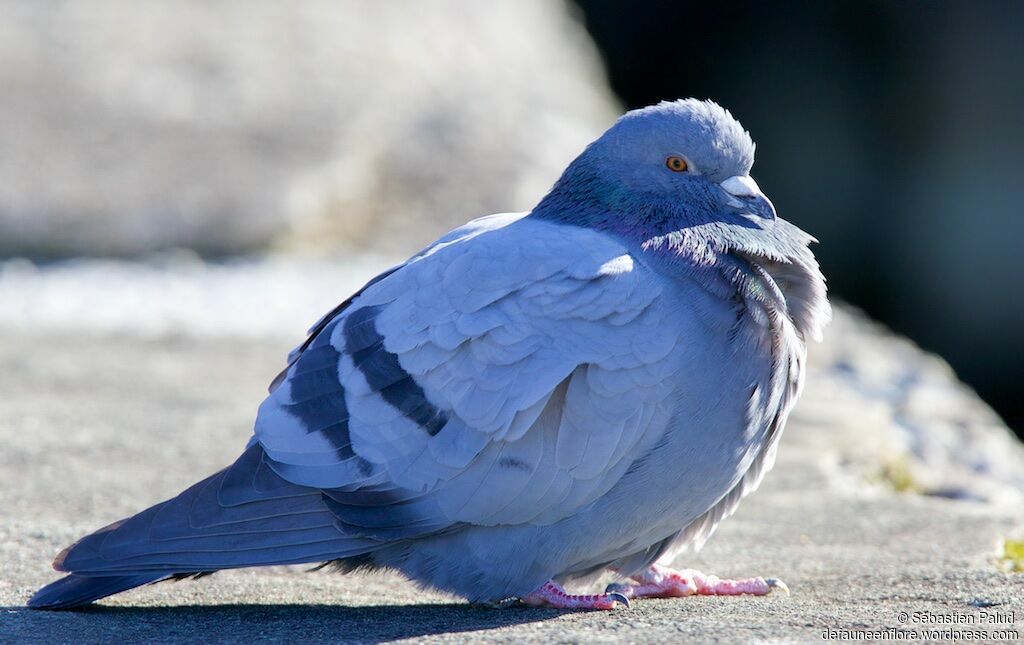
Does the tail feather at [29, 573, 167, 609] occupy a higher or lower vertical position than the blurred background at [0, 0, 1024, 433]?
lower

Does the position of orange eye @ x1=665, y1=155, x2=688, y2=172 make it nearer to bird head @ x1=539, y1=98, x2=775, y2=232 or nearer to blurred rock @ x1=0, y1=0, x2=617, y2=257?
bird head @ x1=539, y1=98, x2=775, y2=232

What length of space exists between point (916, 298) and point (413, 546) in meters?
12.2

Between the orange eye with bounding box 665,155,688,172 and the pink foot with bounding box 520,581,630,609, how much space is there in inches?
55.3

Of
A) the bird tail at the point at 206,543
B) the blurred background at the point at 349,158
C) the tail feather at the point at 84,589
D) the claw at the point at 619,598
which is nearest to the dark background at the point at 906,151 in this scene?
the blurred background at the point at 349,158

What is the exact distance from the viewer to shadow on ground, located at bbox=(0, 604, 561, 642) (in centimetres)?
361

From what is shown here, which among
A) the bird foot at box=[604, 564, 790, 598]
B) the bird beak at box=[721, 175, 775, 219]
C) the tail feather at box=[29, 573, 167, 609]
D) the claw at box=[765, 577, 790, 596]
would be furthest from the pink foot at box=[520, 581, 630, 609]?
the bird beak at box=[721, 175, 775, 219]

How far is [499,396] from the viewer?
12.2 ft

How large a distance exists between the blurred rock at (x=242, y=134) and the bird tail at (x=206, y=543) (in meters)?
6.65

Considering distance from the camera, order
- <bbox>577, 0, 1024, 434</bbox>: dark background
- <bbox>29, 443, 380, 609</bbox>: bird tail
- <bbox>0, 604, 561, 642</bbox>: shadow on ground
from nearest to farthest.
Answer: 1. <bbox>0, 604, 561, 642</bbox>: shadow on ground
2. <bbox>29, 443, 380, 609</bbox>: bird tail
3. <bbox>577, 0, 1024, 434</bbox>: dark background

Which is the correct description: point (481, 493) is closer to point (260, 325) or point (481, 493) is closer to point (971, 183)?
point (260, 325)

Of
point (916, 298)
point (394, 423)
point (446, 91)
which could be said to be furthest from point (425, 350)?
point (916, 298)

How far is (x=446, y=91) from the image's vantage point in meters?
12.6

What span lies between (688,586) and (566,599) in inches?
18.2

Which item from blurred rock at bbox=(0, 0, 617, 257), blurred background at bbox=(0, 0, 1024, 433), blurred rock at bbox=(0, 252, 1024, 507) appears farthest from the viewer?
blurred rock at bbox=(0, 0, 617, 257)
